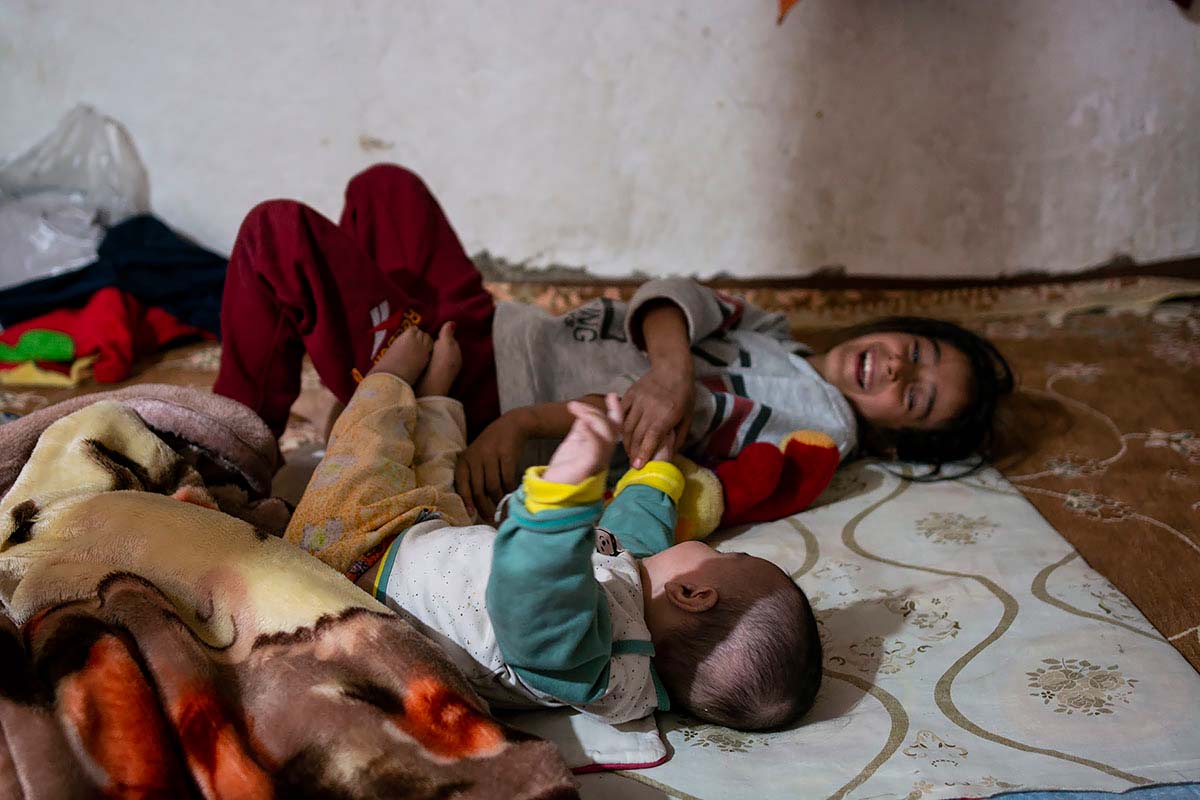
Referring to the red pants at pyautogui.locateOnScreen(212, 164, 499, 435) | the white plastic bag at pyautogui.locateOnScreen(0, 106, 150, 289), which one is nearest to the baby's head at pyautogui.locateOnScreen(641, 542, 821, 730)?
the red pants at pyautogui.locateOnScreen(212, 164, 499, 435)

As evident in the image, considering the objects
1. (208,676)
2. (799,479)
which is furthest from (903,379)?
(208,676)

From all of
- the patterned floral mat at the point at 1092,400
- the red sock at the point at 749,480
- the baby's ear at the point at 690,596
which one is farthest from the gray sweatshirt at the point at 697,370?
the baby's ear at the point at 690,596

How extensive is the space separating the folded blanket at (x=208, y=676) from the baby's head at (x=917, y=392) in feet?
2.98

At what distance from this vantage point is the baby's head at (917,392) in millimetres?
1459

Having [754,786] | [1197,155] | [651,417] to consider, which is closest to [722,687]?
[754,786]

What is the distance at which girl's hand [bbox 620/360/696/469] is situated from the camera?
1253 millimetres

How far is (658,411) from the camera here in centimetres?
127

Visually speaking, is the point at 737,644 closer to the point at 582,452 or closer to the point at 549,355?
the point at 582,452

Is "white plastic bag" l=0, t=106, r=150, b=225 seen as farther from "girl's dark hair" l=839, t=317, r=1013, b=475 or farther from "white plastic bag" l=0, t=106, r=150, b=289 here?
"girl's dark hair" l=839, t=317, r=1013, b=475

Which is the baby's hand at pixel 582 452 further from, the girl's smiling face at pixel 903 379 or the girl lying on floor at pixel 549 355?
the girl's smiling face at pixel 903 379

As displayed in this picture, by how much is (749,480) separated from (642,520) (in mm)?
200

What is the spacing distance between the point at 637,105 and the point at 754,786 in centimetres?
161

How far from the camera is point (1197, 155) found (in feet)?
6.95

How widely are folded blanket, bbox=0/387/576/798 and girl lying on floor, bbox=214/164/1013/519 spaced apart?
418 mm
